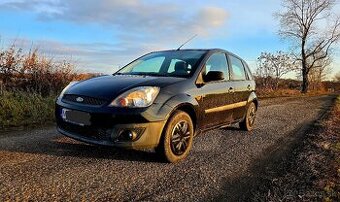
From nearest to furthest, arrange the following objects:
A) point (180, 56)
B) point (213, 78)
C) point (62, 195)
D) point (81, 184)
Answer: point (62, 195) < point (81, 184) < point (213, 78) < point (180, 56)

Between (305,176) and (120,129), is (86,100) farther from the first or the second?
(305,176)

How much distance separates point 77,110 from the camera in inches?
192

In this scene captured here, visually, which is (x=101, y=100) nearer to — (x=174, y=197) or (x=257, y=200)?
(x=174, y=197)

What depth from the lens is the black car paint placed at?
4.68 meters

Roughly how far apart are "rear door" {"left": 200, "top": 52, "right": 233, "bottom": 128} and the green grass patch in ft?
13.6

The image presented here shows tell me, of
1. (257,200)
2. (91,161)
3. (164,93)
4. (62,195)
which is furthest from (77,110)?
(257,200)

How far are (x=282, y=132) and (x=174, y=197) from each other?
4.97 metres

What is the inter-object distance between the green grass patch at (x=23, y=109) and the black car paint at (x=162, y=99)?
3.39 meters

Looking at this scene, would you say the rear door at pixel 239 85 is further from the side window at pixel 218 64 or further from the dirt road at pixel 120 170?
the dirt road at pixel 120 170

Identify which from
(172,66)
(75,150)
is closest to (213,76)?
(172,66)

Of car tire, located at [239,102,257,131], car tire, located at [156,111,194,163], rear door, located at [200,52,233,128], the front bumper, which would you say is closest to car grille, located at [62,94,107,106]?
the front bumper

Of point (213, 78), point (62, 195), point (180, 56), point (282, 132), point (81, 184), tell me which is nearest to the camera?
point (62, 195)

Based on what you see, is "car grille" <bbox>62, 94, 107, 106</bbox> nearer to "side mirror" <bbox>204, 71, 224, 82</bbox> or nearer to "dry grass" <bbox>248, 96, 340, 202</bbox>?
"side mirror" <bbox>204, 71, 224, 82</bbox>

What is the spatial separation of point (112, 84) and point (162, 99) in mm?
744
